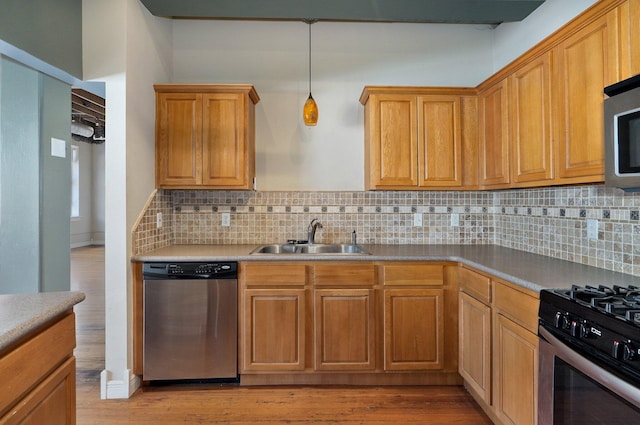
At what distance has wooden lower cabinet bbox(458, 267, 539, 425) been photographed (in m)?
1.62

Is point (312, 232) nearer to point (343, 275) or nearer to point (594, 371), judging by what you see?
point (343, 275)

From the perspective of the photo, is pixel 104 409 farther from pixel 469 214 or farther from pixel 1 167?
pixel 469 214

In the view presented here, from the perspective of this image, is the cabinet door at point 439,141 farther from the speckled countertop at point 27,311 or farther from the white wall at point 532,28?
the speckled countertop at point 27,311

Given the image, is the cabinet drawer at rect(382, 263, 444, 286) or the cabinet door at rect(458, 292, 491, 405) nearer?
the cabinet door at rect(458, 292, 491, 405)

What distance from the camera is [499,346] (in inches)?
74.6

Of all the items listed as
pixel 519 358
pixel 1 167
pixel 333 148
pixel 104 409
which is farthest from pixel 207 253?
pixel 519 358

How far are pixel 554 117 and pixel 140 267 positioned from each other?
2785mm

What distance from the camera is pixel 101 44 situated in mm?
2342

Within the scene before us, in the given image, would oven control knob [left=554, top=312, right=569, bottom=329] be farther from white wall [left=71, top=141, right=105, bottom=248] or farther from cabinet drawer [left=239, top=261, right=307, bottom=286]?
white wall [left=71, top=141, right=105, bottom=248]

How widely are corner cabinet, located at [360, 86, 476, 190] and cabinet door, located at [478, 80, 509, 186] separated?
88 millimetres

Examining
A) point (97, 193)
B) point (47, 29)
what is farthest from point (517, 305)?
point (97, 193)

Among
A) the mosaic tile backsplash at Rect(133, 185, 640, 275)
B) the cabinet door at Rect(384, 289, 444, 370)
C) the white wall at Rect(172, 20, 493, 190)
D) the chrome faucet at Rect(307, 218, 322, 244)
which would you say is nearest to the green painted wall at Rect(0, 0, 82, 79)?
the white wall at Rect(172, 20, 493, 190)

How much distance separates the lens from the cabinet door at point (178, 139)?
108 inches

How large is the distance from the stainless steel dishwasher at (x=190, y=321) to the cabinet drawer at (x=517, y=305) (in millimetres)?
1668
